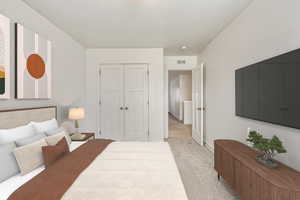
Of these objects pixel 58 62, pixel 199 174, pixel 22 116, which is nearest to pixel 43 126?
pixel 22 116

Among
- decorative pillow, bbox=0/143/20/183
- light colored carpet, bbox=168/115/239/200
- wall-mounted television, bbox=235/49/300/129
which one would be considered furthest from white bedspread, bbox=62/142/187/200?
wall-mounted television, bbox=235/49/300/129

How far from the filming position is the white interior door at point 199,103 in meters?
4.29

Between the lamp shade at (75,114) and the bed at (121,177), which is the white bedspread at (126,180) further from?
the lamp shade at (75,114)

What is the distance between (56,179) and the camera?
1.37m

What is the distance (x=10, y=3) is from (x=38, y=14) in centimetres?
56

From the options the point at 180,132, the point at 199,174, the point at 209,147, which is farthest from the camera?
the point at 180,132

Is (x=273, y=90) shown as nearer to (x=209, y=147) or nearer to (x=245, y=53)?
(x=245, y=53)

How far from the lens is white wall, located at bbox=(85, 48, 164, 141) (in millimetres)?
4559

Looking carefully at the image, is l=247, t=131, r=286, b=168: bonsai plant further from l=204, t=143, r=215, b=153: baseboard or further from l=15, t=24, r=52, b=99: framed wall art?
l=15, t=24, r=52, b=99: framed wall art

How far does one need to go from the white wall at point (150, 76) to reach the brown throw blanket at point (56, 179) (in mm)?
2652

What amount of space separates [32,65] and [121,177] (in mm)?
2073

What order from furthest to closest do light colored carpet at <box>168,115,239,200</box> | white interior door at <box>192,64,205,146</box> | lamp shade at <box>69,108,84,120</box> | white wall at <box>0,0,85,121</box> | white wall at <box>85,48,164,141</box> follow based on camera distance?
white wall at <box>85,48,164,141</box> → white interior door at <box>192,64,205,146</box> → lamp shade at <box>69,108,84,120</box> → light colored carpet at <box>168,115,239,200</box> → white wall at <box>0,0,85,121</box>

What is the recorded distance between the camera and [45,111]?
261 cm

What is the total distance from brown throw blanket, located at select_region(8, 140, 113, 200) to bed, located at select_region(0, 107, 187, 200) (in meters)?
0.05
